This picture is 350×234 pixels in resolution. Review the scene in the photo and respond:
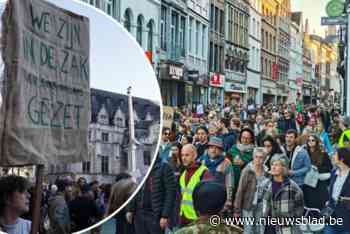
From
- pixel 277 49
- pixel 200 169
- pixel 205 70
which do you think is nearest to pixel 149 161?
pixel 205 70

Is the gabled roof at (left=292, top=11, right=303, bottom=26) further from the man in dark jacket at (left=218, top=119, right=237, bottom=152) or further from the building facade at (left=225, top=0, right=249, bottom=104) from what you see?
the man in dark jacket at (left=218, top=119, right=237, bottom=152)

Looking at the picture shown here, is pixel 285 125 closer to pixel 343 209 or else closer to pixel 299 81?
pixel 299 81

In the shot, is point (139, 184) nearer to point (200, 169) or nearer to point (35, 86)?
point (35, 86)

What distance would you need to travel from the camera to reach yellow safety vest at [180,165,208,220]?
2668 millimetres

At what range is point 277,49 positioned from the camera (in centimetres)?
319

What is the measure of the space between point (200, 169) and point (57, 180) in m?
1.63

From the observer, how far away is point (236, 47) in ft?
9.45

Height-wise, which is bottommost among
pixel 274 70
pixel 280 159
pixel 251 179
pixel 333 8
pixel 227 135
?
pixel 251 179

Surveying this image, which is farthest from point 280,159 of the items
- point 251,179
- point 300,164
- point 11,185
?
point 11,185

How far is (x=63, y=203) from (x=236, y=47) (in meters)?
1.64

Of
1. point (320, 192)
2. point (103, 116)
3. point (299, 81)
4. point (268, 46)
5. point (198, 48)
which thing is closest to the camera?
point (103, 116)

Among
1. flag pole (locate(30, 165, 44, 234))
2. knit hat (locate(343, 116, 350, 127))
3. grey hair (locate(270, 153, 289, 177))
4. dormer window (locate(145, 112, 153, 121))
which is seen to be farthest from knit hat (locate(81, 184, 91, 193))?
knit hat (locate(343, 116, 350, 127))

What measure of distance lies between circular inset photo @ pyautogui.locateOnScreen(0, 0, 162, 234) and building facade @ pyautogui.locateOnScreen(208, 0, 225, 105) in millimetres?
1219

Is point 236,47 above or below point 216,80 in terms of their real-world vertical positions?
above
